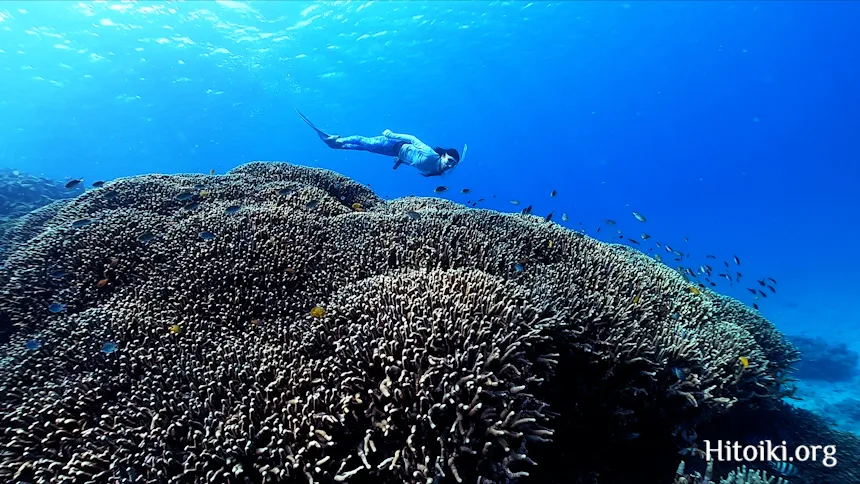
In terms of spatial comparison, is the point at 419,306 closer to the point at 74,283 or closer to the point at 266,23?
the point at 74,283

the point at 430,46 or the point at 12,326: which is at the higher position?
the point at 430,46

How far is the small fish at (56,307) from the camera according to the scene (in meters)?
3.99

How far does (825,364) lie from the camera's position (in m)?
20.8

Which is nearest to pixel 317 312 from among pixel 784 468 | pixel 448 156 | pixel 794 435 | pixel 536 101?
pixel 448 156

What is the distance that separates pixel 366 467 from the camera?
2201 mm

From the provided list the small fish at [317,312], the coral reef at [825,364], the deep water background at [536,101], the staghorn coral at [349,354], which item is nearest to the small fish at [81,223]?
the staghorn coral at [349,354]

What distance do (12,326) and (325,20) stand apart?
49247 mm

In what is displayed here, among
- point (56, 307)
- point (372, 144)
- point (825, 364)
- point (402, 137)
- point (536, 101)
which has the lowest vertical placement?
point (56, 307)

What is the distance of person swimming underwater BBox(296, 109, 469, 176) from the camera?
7.52m

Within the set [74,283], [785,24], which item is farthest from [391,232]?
[785,24]

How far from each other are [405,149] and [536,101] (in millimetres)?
87818

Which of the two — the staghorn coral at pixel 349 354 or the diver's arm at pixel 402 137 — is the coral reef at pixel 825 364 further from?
the diver's arm at pixel 402 137

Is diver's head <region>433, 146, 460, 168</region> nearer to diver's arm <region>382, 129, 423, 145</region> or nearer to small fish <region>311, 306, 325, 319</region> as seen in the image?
diver's arm <region>382, 129, 423, 145</region>

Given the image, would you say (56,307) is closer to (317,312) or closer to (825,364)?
(317,312)
